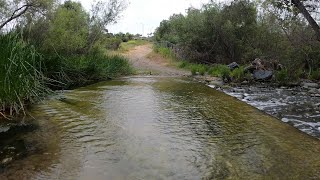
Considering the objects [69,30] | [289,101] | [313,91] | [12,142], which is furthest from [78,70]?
[313,91]

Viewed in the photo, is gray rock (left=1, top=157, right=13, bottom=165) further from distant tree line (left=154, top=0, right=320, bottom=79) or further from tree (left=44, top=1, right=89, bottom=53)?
tree (left=44, top=1, right=89, bottom=53)

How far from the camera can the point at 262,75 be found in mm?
13742

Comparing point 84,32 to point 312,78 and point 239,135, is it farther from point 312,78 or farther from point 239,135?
point 239,135

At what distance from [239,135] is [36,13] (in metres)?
18.3

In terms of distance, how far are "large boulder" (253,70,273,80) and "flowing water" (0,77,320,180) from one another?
20.4 feet

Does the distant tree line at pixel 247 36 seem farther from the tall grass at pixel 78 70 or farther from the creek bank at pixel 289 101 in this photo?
the tall grass at pixel 78 70

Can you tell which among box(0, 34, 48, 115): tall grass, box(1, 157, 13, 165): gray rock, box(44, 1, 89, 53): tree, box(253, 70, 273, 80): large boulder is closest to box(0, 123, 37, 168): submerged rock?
box(1, 157, 13, 165): gray rock

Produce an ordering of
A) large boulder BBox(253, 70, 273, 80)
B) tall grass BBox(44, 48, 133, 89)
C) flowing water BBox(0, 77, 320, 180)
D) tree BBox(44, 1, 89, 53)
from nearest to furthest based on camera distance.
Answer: flowing water BBox(0, 77, 320, 180), tall grass BBox(44, 48, 133, 89), large boulder BBox(253, 70, 273, 80), tree BBox(44, 1, 89, 53)

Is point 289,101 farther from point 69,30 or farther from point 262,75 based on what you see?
point 69,30

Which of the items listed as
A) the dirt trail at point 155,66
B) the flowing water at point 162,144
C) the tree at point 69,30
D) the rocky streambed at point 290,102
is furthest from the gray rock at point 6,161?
the dirt trail at point 155,66

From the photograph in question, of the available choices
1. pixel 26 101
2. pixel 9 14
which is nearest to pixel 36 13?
pixel 9 14

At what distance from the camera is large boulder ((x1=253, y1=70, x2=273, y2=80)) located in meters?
13.7

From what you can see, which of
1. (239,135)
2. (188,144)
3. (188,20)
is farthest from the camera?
(188,20)

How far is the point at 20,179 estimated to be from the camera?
3.44 meters
